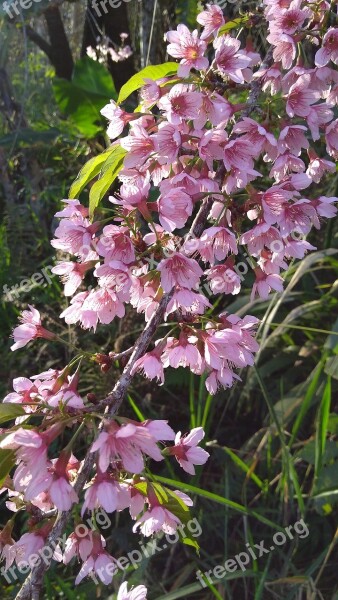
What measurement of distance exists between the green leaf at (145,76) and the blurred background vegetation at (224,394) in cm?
29

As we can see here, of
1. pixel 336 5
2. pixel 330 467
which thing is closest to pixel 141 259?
pixel 336 5

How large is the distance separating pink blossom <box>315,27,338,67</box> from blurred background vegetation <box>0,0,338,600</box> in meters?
0.22

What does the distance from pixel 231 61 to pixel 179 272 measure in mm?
328

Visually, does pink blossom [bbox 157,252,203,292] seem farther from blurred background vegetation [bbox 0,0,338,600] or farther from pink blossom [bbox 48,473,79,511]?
blurred background vegetation [bbox 0,0,338,600]

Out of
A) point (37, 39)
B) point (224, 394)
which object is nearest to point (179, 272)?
point (224, 394)

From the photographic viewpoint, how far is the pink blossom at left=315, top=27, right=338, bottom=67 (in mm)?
1060

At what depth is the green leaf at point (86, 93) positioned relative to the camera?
11.8 feet

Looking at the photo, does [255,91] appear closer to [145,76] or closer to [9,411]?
[145,76]

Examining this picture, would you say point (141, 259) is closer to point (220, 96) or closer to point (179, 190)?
point (179, 190)

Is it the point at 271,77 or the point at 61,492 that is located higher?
the point at 271,77

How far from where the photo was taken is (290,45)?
108 centimetres

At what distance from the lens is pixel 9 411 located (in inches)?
31.1

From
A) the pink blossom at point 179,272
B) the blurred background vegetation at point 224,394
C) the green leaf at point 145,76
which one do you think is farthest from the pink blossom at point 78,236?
the blurred background vegetation at point 224,394

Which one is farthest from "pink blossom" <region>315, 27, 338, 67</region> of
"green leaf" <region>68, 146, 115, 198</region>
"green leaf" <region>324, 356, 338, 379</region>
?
"green leaf" <region>324, 356, 338, 379</region>
